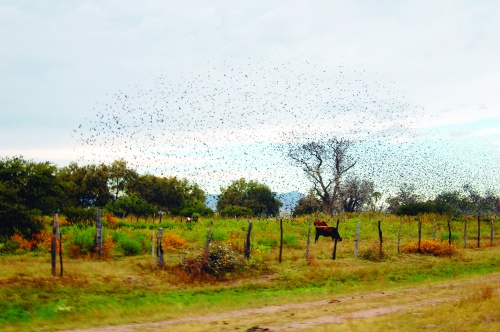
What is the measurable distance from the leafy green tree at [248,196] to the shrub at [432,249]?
72441 mm

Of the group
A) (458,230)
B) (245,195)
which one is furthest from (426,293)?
(245,195)

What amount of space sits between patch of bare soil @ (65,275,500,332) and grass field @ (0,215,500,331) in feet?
1.05

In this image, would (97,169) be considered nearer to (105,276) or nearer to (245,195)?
(245,195)

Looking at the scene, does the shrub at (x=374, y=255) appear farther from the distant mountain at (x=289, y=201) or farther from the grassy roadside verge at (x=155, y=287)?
the distant mountain at (x=289, y=201)

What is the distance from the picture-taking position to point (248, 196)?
104 m

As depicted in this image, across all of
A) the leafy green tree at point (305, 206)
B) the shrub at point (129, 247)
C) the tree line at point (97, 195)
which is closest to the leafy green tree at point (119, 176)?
the tree line at point (97, 195)

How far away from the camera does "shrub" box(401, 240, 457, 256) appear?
28.5 m

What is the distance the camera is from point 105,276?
683 inches

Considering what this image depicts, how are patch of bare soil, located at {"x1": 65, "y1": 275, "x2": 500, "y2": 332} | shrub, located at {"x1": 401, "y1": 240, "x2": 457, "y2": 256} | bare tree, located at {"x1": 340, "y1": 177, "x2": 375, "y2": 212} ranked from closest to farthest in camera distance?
1. patch of bare soil, located at {"x1": 65, "y1": 275, "x2": 500, "y2": 332}
2. shrub, located at {"x1": 401, "y1": 240, "x2": 457, "y2": 256}
3. bare tree, located at {"x1": 340, "y1": 177, "x2": 375, "y2": 212}

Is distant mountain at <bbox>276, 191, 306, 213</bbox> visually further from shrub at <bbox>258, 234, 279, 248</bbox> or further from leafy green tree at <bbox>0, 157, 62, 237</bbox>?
leafy green tree at <bbox>0, 157, 62, 237</bbox>

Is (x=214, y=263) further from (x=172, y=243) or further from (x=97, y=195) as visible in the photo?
(x=97, y=195)

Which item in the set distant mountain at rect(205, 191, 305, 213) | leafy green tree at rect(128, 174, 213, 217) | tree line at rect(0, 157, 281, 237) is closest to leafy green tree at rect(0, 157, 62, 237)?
tree line at rect(0, 157, 281, 237)

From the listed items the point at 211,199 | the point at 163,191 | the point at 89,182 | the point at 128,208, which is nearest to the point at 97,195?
the point at 89,182

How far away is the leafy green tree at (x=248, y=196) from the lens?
4067 inches
